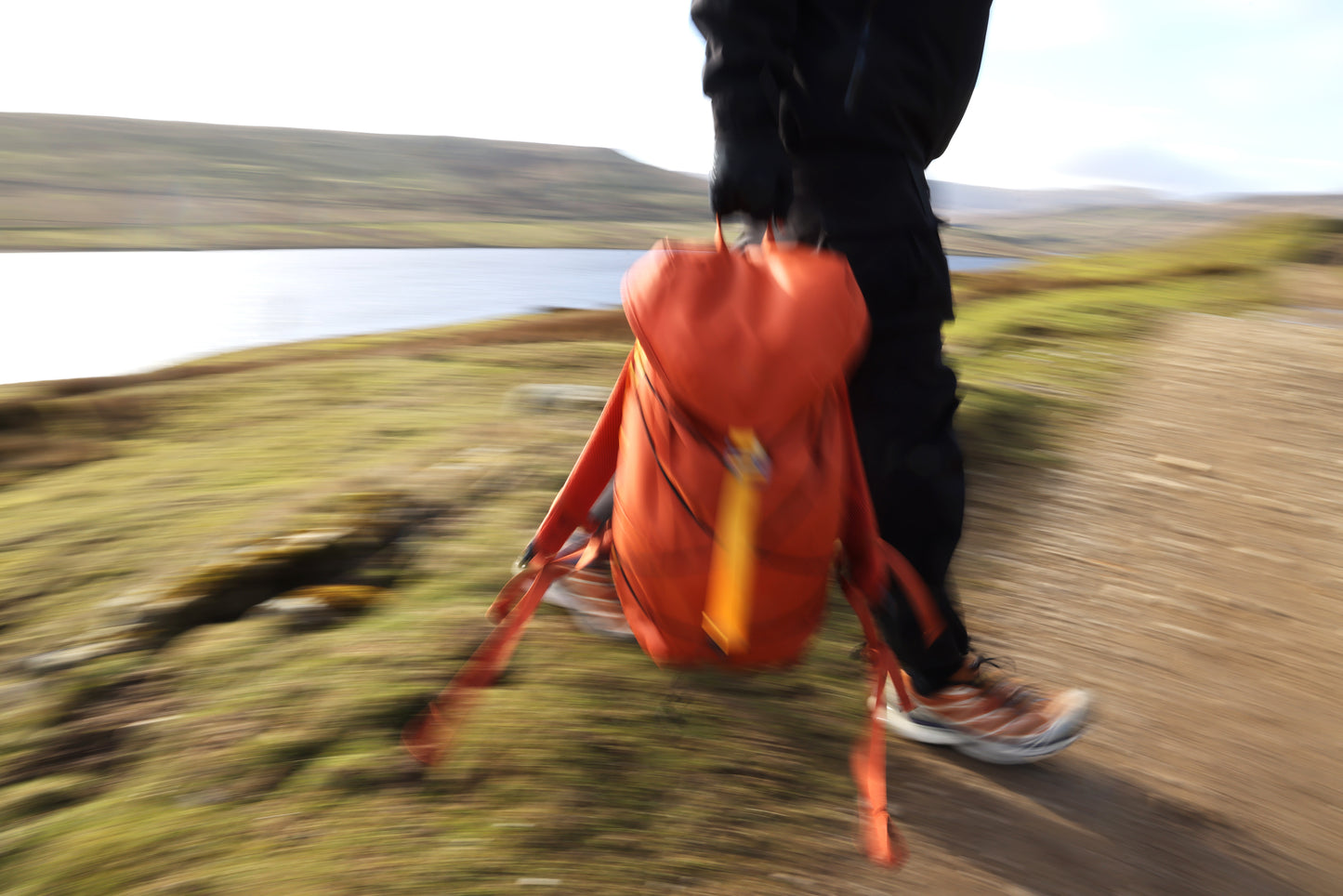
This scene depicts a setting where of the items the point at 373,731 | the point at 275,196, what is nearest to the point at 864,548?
the point at 373,731

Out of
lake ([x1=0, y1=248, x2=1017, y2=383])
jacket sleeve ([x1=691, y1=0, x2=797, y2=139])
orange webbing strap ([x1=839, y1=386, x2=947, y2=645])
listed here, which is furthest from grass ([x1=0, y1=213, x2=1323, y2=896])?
lake ([x1=0, y1=248, x2=1017, y2=383])

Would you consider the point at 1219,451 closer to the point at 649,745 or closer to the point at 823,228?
the point at 823,228

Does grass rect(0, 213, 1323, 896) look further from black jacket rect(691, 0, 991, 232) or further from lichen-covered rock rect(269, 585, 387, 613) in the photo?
black jacket rect(691, 0, 991, 232)

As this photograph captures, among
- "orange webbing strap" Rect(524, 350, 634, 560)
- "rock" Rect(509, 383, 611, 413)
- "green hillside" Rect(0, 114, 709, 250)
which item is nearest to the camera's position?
"orange webbing strap" Rect(524, 350, 634, 560)

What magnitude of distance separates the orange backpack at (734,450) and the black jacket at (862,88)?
0.82 feet

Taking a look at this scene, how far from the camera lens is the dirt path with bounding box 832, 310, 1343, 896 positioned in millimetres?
1386

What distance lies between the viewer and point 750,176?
50.3 inches

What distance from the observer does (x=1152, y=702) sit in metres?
1.79

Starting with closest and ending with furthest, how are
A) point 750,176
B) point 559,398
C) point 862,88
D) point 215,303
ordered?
point 750,176 < point 862,88 < point 559,398 < point 215,303

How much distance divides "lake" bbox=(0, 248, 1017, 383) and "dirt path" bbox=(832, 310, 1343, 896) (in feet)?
5.89

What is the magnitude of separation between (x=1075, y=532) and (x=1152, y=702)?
83 centimetres

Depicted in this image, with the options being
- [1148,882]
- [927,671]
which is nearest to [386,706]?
[927,671]

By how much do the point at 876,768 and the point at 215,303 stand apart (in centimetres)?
820

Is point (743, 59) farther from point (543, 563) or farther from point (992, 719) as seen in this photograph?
point (992, 719)
